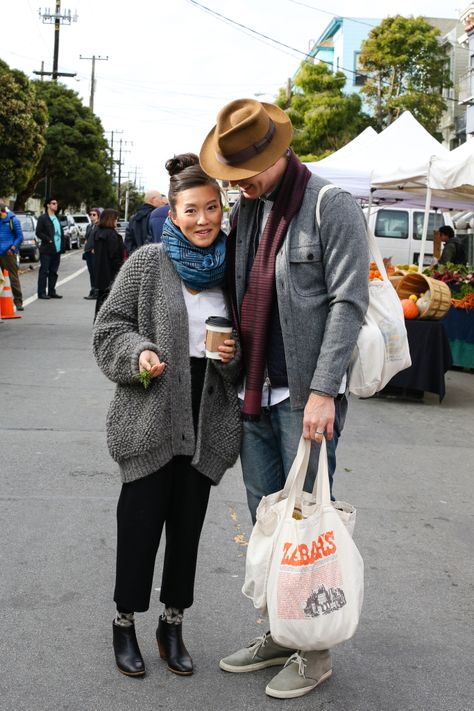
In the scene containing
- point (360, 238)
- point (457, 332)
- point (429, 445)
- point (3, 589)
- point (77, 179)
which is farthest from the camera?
point (77, 179)

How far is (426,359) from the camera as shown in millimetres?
9773

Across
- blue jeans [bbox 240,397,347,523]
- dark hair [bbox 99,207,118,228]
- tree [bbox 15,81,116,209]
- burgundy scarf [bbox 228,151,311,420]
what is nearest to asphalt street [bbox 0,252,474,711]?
blue jeans [bbox 240,397,347,523]

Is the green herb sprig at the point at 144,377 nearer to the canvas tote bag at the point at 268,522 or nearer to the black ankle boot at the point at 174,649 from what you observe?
the canvas tote bag at the point at 268,522

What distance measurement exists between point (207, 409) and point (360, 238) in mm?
800

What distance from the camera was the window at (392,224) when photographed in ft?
75.9

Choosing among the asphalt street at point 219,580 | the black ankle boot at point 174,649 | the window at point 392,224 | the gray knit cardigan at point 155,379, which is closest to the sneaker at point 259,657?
the asphalt street at point 219,580

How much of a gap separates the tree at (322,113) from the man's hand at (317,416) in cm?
3726

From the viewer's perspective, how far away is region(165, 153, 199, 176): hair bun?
132 inches

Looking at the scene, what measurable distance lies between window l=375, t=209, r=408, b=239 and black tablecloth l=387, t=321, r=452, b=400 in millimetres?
13601

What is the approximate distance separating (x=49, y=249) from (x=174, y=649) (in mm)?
15805

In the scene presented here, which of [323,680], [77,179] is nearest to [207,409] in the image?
[323,680]

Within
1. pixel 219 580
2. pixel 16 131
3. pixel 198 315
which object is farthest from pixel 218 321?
pixel 16 131

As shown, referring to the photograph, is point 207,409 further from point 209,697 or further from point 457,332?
point 457,332

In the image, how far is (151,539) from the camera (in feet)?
11.2
